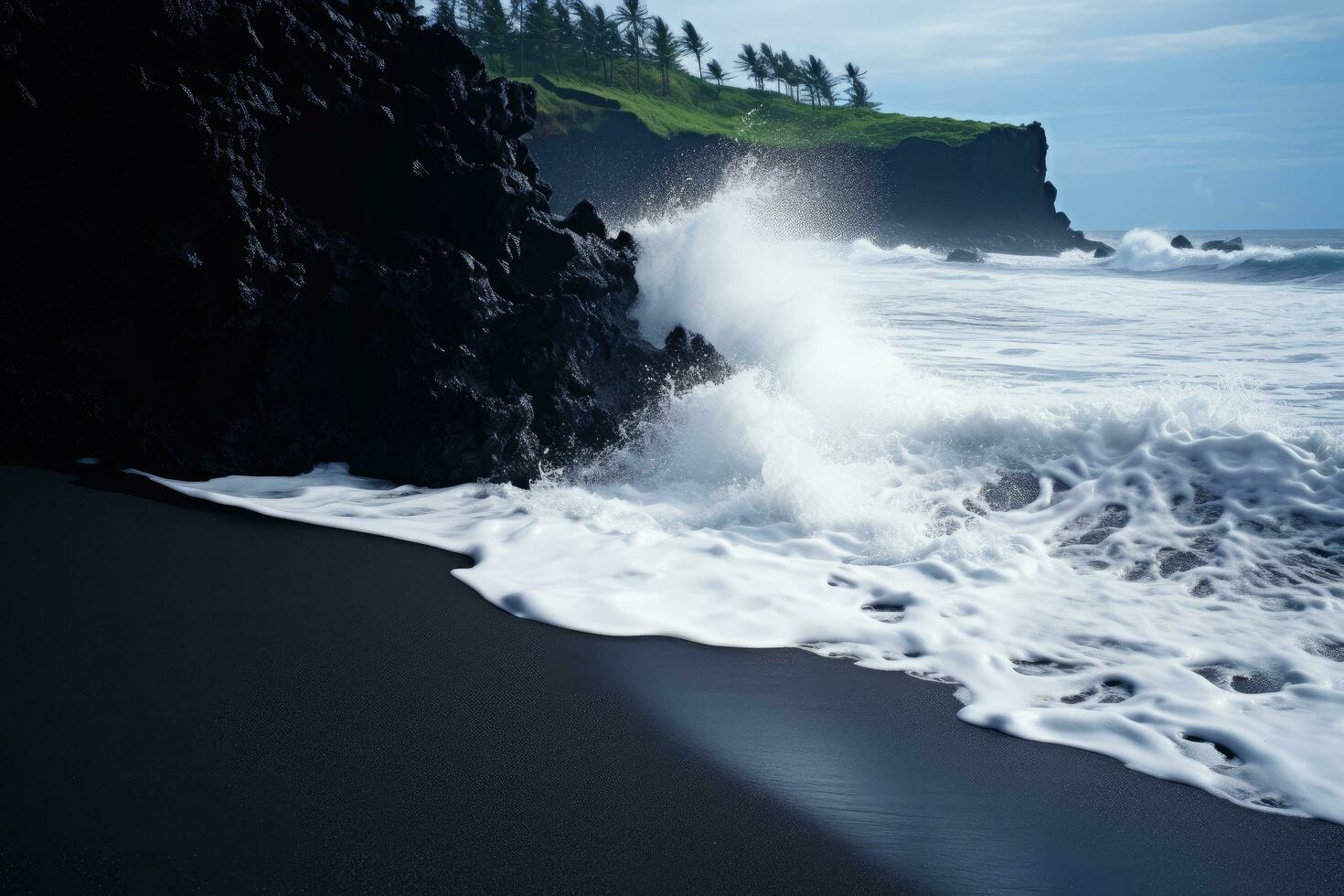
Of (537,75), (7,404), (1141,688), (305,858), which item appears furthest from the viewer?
(537,75)

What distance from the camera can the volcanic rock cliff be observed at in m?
52.7

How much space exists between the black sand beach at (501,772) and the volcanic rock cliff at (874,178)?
50.5m

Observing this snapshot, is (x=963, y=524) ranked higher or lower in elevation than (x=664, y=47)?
lower

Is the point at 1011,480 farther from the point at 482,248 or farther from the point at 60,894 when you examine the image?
the point at 60,894

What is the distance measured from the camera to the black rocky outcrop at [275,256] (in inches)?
181

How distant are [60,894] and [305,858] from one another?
485mm

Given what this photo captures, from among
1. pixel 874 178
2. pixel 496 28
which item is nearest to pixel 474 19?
pixel 496 28

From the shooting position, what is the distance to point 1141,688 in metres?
3.02

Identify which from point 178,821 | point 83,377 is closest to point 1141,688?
point 178,821

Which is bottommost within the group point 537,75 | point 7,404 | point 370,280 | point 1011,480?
point 1011,480

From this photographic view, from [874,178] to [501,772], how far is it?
5914 centimetres

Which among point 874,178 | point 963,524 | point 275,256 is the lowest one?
point 963,524

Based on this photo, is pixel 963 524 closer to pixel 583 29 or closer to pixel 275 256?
pixel 275 256

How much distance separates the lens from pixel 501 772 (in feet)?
7.67
